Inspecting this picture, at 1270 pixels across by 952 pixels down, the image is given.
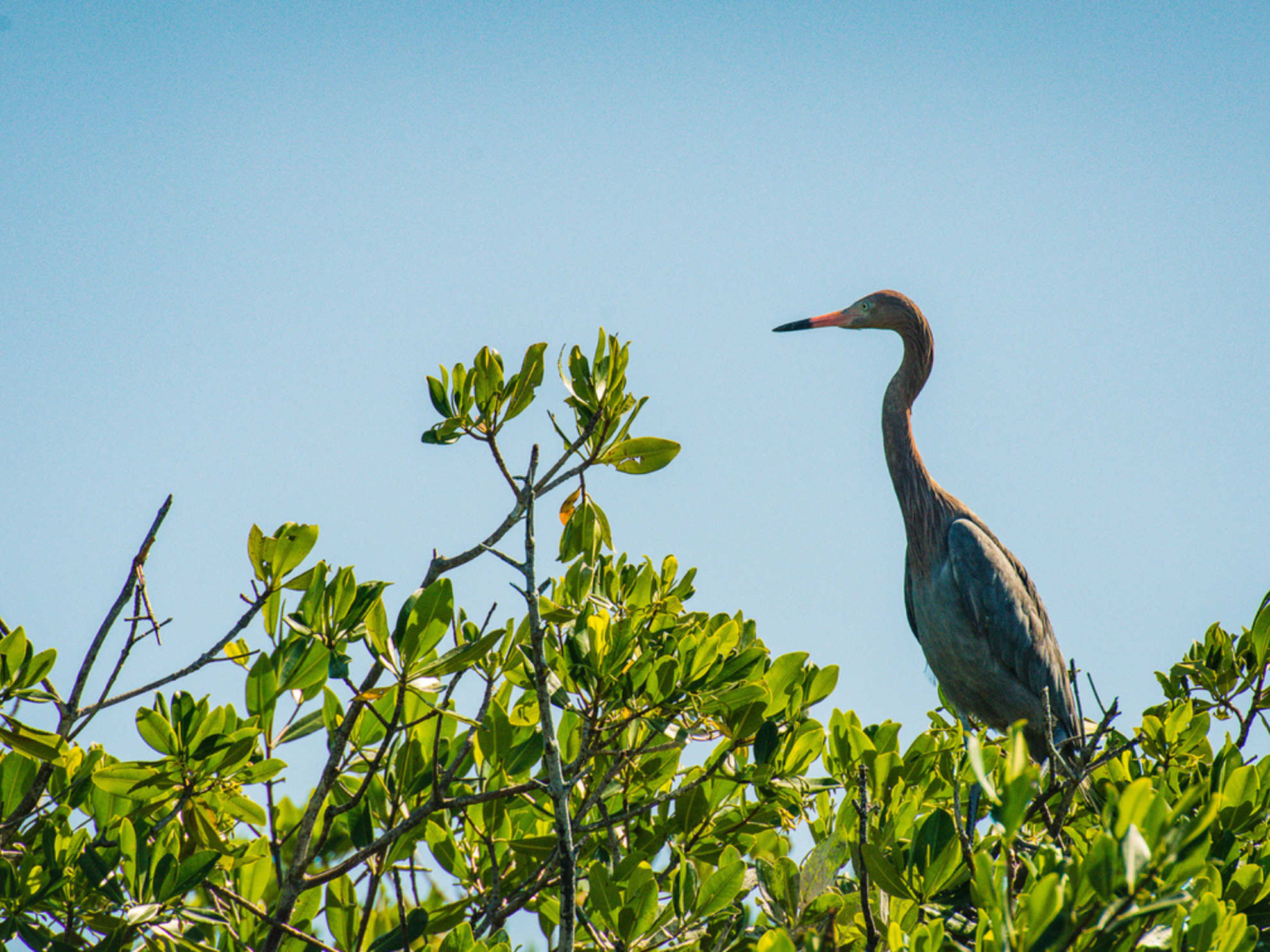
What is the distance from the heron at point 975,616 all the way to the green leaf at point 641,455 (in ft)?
11.8

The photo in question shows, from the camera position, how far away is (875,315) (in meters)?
7.30

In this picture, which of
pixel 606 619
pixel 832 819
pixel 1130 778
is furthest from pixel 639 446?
pixel 1130 778

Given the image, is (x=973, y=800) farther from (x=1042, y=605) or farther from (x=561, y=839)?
(x=1042, y=605)

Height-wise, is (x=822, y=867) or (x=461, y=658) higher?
(x=461, y=658)

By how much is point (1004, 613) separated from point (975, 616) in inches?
6.5

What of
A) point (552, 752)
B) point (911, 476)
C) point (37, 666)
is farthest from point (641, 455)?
point (911, 476)

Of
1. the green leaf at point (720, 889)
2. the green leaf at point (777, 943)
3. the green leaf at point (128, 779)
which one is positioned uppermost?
the green leaf at point (128, 779)

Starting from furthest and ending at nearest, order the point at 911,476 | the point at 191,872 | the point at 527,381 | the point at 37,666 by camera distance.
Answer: the point at 911,476, the point at 527,381, the point at 37,666, the point at 191,872

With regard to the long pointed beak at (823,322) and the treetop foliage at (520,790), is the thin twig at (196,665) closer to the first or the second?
the treetop foliage at (520,790)

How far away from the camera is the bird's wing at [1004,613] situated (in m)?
5.66

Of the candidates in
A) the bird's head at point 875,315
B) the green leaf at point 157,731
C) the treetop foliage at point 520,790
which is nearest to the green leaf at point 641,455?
the treetop foliage at point 520,790

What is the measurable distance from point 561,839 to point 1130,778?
2046mm

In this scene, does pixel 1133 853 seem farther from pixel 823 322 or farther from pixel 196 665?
pixel 823 322

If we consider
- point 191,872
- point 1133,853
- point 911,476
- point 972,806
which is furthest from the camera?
point 911,476
